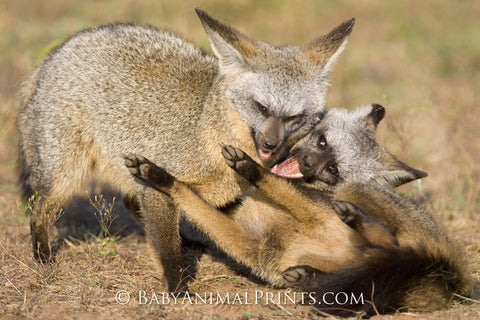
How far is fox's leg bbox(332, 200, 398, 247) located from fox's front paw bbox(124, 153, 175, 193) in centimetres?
154

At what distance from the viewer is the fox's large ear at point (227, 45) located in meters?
4.67

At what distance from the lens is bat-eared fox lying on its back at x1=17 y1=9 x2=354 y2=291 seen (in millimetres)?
4730

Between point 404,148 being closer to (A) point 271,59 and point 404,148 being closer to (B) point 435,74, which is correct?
(A) point 271,59

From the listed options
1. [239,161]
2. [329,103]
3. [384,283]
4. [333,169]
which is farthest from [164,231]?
[329,103]

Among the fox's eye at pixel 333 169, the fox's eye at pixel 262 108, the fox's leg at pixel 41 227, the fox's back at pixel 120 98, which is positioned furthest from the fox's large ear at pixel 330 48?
the fox's leg at pixel 41 227

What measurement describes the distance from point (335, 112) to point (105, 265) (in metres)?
2.87

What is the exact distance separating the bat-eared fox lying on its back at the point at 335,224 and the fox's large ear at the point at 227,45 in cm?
91

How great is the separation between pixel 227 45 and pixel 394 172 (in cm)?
204

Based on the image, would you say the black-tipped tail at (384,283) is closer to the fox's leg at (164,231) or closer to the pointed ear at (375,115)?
the fox's leg at (164,231)

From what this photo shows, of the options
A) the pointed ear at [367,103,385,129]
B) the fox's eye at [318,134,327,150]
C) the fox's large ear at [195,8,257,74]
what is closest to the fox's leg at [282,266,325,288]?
the fox's eye at [318,134,327,150]

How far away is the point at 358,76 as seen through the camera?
10.4 metres

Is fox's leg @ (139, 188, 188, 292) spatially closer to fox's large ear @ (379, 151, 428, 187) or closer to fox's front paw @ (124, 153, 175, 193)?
fox's front paw @ (124, 153, 175, 193)

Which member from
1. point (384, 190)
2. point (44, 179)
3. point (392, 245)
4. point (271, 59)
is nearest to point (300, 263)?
point (392, 245)

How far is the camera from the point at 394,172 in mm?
5109
